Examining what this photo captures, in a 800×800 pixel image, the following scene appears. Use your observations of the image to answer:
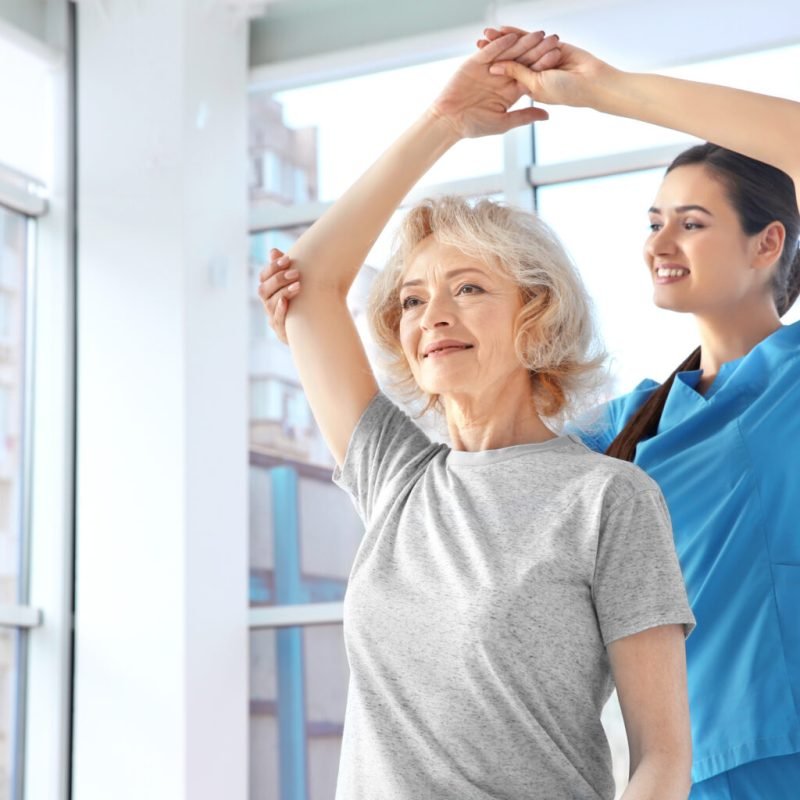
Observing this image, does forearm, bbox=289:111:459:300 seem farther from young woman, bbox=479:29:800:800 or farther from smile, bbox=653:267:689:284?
smile, bbox=653:267:689:284

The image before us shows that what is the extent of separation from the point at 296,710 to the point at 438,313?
2.74 m

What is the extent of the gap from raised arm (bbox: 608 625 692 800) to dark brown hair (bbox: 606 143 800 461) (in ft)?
1.64

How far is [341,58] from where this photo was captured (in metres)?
3.92

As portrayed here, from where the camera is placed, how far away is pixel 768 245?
1705mm

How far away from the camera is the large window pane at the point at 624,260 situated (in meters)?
3.46

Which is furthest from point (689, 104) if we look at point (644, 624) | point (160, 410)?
point (160, 410)

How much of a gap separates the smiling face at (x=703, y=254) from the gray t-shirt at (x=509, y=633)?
47 centimetres

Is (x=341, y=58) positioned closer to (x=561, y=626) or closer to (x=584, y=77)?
(x=584, y=77)

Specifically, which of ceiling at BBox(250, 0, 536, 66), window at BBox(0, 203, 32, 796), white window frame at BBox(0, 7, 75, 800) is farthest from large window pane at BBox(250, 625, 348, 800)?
ceiling at BBox(250, 0, 536, 66)

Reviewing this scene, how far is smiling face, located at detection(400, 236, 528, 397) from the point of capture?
4.43 ft

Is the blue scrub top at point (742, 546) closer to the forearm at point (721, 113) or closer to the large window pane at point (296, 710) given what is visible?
the forearm at point (721, 113)

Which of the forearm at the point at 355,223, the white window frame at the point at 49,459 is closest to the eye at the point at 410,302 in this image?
the forearm at the point at 355,223

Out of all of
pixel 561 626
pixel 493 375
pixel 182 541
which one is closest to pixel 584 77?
pixel 493 375

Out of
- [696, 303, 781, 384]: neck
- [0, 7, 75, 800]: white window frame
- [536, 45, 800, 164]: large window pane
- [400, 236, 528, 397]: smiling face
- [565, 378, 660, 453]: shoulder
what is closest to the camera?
[400, 236, 528, 397]: smiling face
